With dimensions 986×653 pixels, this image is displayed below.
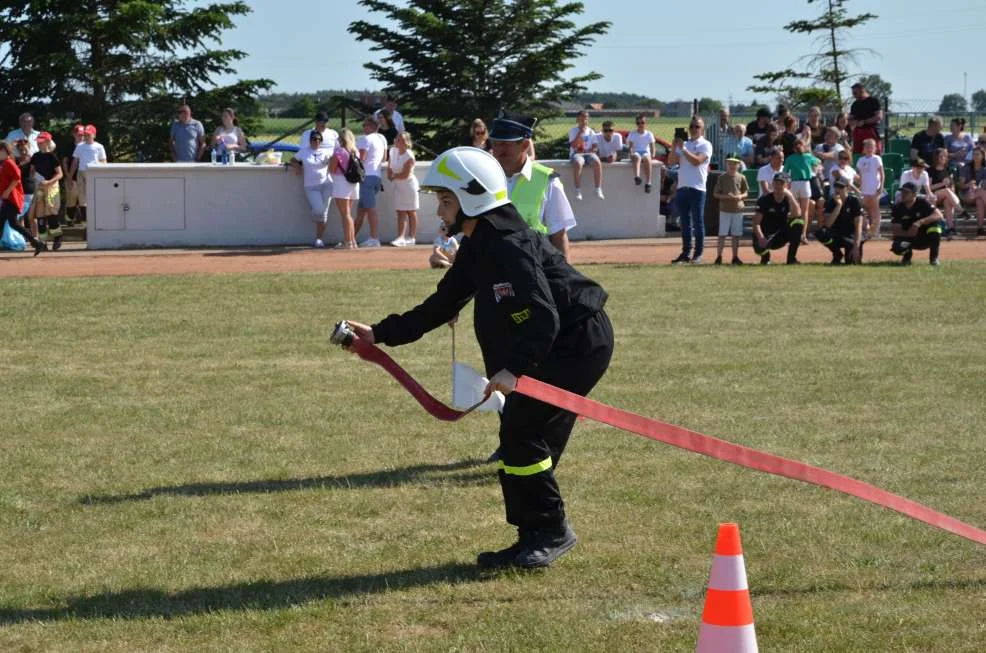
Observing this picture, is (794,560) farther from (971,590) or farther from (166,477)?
(166,477)

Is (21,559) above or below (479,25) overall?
below

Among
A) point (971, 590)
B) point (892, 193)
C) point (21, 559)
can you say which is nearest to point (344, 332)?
point (21, 559)

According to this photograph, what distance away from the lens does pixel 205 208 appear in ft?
77.2

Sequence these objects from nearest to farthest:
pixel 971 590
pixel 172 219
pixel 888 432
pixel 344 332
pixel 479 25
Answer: pixel 971 590 → pixel 344 332 → pixel 888 432 → pixel 172 219 → pixel 479 25

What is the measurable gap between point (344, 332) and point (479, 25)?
27787 mm

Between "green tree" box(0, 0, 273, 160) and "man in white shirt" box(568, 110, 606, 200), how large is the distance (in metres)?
8.82

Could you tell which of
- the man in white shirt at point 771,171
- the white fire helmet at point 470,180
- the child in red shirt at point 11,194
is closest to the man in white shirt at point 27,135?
the child in red shirt at point 11,194

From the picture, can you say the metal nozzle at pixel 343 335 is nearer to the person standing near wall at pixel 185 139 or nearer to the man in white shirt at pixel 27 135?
the man in white shirt at pixel 27 135

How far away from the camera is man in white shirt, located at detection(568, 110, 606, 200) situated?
2453cm

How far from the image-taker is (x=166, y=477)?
8336mm

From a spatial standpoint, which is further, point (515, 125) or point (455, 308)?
point (515, 125)

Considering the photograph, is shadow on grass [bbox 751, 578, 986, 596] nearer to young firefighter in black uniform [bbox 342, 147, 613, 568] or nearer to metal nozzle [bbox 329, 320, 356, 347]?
young firefighter in black uniform [bbox 342, 147, 613, 568]

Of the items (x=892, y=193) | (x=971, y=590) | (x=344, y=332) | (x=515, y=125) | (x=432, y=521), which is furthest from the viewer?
(x=892, y=193)

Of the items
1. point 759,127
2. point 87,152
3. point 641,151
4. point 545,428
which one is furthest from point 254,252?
point 545,428
